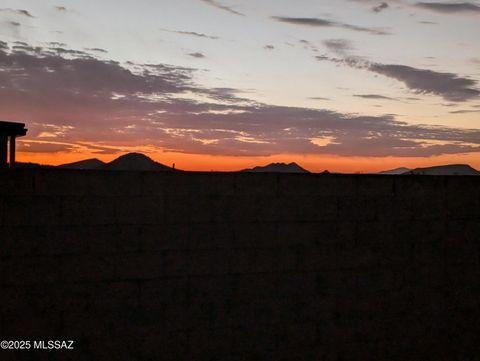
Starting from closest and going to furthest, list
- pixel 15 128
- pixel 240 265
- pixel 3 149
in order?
pixel 240 265, pixel 3 149, pixel 15 128

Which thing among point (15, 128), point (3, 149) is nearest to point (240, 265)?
point (3, 149)

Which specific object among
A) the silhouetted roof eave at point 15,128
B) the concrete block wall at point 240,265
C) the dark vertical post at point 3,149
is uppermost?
the silhouetted roof eave at point 15,128

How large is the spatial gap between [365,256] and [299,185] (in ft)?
3.50

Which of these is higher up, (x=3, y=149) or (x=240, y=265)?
(x=3, y=149)

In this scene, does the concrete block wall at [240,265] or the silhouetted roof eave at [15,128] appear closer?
the concrete block wall at [240,265]

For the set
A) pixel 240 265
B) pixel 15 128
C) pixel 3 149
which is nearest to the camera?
pixel 240 265

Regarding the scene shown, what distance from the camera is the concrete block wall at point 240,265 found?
487 centimetres

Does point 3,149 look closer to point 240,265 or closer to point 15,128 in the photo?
point 15,128

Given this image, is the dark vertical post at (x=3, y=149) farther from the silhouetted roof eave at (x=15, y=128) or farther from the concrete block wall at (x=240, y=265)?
the concrete block wall at (x=240, y=265)

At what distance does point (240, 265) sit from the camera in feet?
17.9

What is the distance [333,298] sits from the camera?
5859mm

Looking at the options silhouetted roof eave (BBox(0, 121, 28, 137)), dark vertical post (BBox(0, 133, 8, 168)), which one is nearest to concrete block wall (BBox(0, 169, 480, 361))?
dark vertical post (BBox(0, 133, 8, 168))

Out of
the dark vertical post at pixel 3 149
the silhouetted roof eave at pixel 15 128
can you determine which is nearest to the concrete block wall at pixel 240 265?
the dark vertical post at pixel 3 149

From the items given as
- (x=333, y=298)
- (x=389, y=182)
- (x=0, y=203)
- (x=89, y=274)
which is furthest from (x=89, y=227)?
(x=389, y=182)
